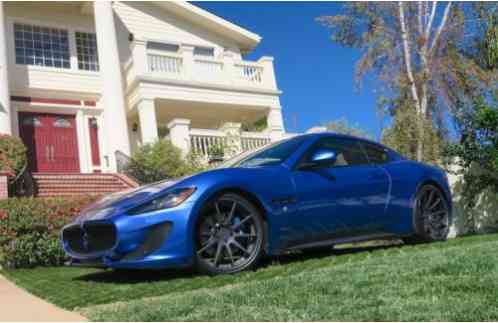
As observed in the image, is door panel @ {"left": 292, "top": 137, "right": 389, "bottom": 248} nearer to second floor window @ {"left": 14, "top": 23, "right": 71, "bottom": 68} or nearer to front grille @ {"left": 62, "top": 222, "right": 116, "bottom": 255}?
front grille @ {"left": 62, "top": 222, "right": 116, "bottom": 255}

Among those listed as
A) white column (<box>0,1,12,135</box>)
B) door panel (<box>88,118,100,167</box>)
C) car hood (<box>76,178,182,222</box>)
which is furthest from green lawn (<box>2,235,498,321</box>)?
door panel (<box>88,118,100,167</box>)

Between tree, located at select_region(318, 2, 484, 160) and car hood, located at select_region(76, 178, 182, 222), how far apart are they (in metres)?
11.7

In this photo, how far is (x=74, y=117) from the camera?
703 inches

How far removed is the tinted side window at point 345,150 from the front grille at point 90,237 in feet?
7.39

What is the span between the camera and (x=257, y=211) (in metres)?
4.93

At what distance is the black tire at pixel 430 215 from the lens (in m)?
6.32

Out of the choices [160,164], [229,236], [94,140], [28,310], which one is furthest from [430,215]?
[94,140]

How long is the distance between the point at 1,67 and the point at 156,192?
41.0 feet

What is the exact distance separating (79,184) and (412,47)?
405 inches

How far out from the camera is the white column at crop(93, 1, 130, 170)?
650 inches

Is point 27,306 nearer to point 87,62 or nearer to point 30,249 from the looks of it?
point 30,249

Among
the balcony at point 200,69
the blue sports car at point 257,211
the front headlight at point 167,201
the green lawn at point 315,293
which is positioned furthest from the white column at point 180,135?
the front headlight at point 167,201

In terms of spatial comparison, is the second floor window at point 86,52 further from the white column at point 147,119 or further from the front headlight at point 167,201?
the front headlight at point 167,201

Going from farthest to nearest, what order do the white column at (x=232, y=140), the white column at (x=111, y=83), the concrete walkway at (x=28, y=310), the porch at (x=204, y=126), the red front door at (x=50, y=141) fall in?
the red front door at (x=50, y=141), the white column at (x=111, y=83), the white column at (x=232, y=140), the porch at (x=204, y=126), the concrete walkway at (x=28, y=310)
